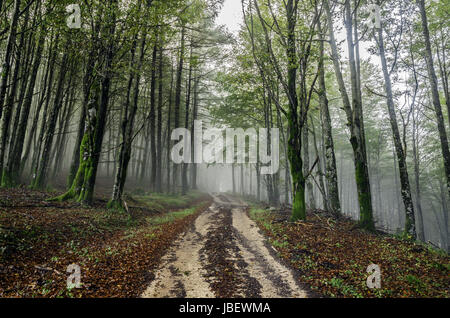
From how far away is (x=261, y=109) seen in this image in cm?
2148

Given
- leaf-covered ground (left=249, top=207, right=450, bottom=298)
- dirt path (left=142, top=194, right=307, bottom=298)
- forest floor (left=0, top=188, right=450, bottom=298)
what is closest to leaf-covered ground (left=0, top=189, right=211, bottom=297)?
forest floor (left=0, top=188, right=450, bottom=298)

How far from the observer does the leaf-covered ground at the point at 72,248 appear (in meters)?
4.68

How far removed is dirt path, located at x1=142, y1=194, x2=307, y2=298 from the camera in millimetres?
4809

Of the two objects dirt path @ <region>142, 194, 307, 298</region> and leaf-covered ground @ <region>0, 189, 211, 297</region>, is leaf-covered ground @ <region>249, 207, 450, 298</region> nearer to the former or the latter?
dirt path @ <region>142, 194, 307, 298</region>

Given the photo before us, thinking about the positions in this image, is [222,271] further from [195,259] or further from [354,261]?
[354,261]

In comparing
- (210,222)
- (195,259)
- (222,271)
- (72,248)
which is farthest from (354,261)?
(72,248)

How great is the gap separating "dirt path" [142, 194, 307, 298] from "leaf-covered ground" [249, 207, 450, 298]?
648 mm

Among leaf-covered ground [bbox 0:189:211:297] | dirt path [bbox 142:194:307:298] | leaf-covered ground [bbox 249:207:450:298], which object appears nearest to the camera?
leaf-covered ground [bbox 0:189:211:297]

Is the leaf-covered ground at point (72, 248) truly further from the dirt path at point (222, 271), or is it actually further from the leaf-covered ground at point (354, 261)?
the leaf-covered ground at point (354, 261)

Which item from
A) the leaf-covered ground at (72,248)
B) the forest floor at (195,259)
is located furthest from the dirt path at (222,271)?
the leaf-covered ground at (72,248)

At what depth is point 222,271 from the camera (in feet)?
19.1

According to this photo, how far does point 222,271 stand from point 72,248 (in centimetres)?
486
